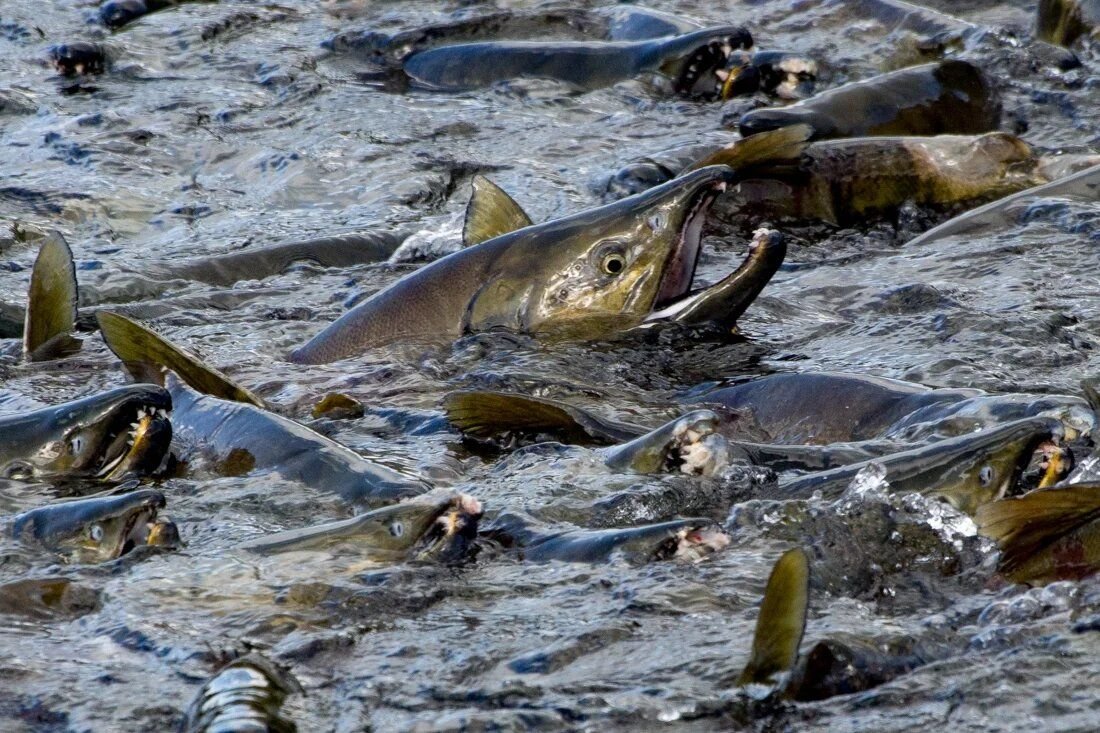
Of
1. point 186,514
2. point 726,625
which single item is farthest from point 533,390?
point 726,625

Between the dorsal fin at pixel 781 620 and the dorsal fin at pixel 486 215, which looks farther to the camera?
the dorsal fin at pixel 486 215

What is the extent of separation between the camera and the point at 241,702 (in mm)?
2463

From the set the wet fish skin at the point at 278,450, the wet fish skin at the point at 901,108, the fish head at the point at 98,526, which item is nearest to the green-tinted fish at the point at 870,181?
the wet fish skin at the point at 901,108

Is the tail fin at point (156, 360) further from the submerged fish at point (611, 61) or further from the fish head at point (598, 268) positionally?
the submerged fish at point (611, 61)

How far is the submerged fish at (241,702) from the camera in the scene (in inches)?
95.0

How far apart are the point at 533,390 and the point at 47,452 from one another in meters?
1.24

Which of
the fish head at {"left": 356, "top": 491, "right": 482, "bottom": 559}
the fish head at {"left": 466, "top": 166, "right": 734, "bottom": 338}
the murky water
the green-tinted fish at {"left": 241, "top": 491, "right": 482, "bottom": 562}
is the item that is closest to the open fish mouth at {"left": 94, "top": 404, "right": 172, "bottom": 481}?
the murky water

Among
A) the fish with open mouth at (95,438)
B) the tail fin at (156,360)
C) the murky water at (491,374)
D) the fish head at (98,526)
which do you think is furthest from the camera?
the tail fin at (156,360)

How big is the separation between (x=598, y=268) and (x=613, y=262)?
46 millimetres

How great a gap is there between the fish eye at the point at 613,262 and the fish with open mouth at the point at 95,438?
4.25 ft

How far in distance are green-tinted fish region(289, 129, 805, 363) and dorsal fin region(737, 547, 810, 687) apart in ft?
6.66

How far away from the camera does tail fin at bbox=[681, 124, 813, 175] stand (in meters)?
5.11

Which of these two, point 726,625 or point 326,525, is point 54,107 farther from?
point 726,625

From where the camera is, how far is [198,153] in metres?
7.36
